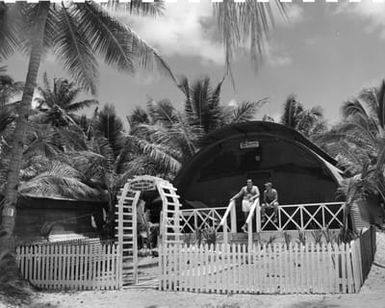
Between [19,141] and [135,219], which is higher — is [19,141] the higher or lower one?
the higher one

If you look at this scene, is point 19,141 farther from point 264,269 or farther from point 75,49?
point 264,269

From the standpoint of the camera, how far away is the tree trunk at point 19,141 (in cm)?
1117

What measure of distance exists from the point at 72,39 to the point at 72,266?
19.9 ft

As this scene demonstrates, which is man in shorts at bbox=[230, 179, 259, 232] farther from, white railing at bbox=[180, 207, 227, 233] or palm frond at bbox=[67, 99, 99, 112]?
palm frond at bbox=[67, 99, 99, 112]

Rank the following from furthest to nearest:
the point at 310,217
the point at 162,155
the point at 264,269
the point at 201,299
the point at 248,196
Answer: the point at 162,155 → the point at 310,217 → the point at 248,196 → the point at 264,269 → the point at 201,299

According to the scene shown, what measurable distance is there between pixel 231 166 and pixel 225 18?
15.4m

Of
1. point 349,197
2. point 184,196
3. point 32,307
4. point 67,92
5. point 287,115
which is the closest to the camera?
point 32,307

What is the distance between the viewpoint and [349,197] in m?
12.7

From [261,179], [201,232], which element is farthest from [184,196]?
[201,232]

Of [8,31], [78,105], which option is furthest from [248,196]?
[78,105]

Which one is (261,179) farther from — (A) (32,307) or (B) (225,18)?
(B) (225,18)

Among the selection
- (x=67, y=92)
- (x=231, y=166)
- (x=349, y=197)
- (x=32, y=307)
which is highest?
(x=67, y=92)

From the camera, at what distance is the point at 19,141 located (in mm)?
11492

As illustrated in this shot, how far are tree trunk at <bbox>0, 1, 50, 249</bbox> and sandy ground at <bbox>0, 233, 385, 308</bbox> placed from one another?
1.72m
